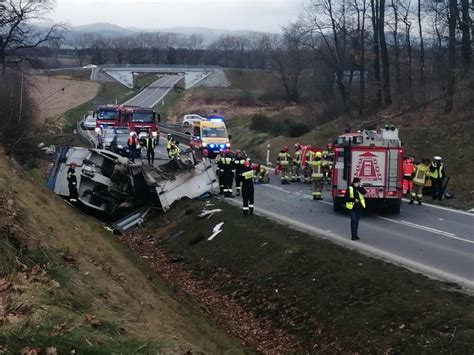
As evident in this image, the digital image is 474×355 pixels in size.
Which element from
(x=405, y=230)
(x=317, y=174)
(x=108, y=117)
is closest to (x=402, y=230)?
(x=405, y=230)

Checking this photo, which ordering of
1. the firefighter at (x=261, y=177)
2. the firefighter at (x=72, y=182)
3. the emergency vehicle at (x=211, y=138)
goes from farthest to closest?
1. the emergency vehicle at (x=211, y=138)
2. the firefighter at (x=261, y=177)
3. the firefighter at (x=72, y=182)

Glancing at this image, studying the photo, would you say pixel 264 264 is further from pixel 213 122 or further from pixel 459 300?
pixel 213 122

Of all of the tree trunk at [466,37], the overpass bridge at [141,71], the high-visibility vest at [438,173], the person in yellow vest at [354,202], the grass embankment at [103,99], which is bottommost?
the grass embankment at [103,99]

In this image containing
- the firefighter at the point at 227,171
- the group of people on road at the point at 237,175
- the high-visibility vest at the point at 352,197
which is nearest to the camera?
the high-visibility vest at the point at 352,197

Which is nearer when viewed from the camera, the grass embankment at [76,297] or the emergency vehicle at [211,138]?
the grass embankment at [76,297]

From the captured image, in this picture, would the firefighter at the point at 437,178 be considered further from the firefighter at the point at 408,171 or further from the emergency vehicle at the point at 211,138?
the emergency vehicle at the point at 211,138

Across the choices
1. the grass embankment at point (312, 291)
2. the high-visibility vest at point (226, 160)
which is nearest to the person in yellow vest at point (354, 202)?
the grass embankment at point (312, 291)

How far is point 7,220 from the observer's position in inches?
402

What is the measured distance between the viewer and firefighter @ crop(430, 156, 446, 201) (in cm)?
2128

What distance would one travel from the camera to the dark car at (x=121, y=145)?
105 feet

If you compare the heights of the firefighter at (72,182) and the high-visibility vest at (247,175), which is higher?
the high-visibility vest at (247,175)

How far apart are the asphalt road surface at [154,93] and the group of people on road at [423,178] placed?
68.6 metres

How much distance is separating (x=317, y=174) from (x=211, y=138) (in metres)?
15.2

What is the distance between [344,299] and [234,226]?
6348mm
